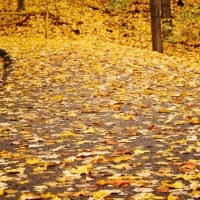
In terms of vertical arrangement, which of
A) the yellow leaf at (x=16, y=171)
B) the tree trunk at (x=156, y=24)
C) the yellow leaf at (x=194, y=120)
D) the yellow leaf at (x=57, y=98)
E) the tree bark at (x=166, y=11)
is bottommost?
the yellow leaf at (x=16, y=171)

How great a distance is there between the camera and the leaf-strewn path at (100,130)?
4773 millimetres

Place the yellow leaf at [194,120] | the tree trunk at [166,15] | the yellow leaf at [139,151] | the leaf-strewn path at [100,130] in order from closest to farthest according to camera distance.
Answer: the leaf-strewn path at [100,130] < the yellow leaf at [139,151] < the yellow leaf at [194,120] < the tree trunk at [166,15]

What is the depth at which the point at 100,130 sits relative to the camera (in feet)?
23.4

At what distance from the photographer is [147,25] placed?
23.7 m

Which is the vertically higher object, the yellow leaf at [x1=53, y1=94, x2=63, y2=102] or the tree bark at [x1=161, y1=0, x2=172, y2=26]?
the tree bark at [x1=161, y1=0, x2=172, y2=26]

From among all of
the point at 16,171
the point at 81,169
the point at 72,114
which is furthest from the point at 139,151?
the point at 72,114

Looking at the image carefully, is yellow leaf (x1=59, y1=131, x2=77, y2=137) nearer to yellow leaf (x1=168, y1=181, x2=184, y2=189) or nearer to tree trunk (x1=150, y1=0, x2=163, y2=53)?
yellow leaf (x1=168, y1=181, x2=184, y2=189)

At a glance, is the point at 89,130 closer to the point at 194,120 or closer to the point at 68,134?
the point at 68,134

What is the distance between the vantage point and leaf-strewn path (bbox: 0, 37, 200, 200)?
4.77 metres

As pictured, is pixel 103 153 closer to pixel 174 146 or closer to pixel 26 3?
pixel 174 146

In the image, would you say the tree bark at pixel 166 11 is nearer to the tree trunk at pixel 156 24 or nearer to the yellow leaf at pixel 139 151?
the tree trunk at pixel 156 24

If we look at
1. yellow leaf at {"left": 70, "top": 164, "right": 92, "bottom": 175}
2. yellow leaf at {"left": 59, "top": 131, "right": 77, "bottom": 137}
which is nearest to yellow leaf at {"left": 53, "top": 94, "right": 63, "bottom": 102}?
yellow leaf at {"left": 59, "top": 131, "right": 77, "bottom": 137}

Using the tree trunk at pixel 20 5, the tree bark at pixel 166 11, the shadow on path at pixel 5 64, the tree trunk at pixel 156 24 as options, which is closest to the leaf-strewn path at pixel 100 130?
the shadow on path at pixel 5 64

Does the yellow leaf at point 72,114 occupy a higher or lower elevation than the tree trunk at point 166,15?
lower
